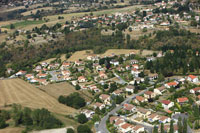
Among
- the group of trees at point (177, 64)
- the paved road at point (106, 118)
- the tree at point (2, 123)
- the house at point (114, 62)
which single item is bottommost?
the paved road at point (106, 118)

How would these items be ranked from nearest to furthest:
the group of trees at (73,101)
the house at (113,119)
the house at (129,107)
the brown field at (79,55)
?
the house at (113,119)
the house at (129,107)
the group of trees at (73,101)
the brown field at (79,55)

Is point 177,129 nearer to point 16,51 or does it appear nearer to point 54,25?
point 16,51

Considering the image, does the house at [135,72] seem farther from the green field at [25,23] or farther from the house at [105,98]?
the green field at [25,23]

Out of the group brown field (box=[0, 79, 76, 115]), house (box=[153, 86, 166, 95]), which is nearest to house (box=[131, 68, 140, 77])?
house (box=[153, 86, 166, 95])

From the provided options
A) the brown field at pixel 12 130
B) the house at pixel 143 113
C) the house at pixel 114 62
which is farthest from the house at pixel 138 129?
the house at pixel 114 62

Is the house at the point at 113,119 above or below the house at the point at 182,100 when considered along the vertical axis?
below

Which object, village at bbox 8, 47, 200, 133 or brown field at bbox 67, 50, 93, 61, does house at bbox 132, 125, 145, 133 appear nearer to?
village at bbox 8, 47, 200, 133
